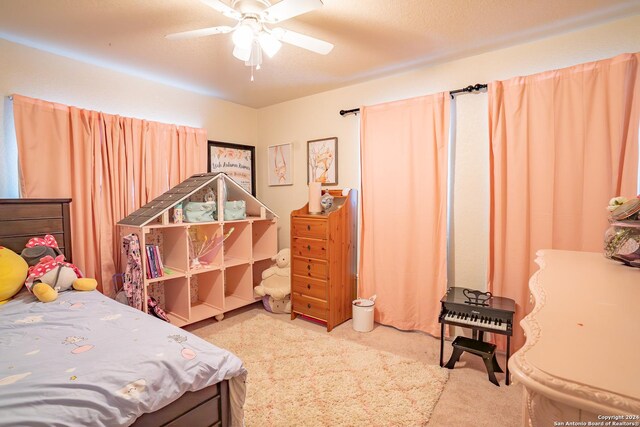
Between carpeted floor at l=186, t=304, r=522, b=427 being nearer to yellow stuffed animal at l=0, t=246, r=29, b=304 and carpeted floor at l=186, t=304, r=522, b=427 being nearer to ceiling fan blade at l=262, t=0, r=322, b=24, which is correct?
yellow stuffed animal at l=0, t=246, r=29, b=304

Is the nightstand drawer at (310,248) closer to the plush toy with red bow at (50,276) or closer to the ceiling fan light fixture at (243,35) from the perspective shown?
the plush toy with red bow at (50,276)

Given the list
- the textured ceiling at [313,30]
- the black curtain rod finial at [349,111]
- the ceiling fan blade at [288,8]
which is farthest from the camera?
the black curtain rod finial at [349,111]

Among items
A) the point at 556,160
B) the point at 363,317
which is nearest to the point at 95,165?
the point at 363,317

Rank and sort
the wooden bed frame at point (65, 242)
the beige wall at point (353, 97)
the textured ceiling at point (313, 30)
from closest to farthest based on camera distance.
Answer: the wooden bed frame at point (65, 242) → the textured ceiling at point (313, 30) → the beige wall at point (353, 97)

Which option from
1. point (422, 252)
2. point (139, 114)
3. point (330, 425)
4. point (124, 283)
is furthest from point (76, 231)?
point (422, 252)

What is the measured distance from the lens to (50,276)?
214 centimetres

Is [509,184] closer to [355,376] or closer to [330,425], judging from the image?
[355,376]

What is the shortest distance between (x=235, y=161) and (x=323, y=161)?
123 centimetres

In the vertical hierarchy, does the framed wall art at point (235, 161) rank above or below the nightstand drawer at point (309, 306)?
above

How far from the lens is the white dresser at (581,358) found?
1.56 ft

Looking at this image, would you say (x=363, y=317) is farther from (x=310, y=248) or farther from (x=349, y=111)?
(x=349, y=111)

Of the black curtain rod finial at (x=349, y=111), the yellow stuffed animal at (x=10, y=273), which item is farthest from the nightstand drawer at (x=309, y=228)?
the yellow stuffed animal at (x=10, y=273)

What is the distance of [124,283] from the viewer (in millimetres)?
2689

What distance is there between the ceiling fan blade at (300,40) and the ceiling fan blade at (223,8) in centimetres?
22
